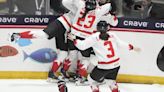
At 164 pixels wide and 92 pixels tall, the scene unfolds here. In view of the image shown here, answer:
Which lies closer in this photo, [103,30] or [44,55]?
[103,30]

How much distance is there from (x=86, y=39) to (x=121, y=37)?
87 cm

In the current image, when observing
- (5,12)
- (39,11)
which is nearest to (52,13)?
(39,11)

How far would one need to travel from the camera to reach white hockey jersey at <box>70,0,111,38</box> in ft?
18.0

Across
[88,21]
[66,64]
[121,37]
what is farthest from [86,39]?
[121,37]

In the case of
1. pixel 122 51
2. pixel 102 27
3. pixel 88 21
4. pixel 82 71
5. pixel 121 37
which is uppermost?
pixel 102 27

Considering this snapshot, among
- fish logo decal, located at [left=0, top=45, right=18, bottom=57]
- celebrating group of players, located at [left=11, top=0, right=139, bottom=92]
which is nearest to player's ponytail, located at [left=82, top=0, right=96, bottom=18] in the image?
celebrating group of players, located at [left=11, top=0, right=139, bottom=92]

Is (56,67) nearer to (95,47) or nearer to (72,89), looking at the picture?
(72,89)

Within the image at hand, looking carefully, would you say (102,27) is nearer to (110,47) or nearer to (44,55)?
(110,47)

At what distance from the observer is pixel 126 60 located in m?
5.91

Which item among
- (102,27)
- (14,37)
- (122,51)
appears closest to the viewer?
(102,27)

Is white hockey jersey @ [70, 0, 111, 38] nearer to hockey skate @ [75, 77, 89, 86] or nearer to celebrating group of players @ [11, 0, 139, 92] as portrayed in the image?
celebrating group of players @ [11, 0, 139, 92]

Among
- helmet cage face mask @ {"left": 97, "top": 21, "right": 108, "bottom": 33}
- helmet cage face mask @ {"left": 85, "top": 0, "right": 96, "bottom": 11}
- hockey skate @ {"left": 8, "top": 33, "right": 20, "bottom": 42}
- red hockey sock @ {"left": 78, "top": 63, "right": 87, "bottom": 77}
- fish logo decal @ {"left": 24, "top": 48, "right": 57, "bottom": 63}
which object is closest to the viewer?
helmet cage face mask @ {"left": 97, "top": 21, "right": 108, "bottom": 33}

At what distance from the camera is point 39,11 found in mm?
5793

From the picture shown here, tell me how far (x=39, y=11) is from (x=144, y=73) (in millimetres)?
1389
